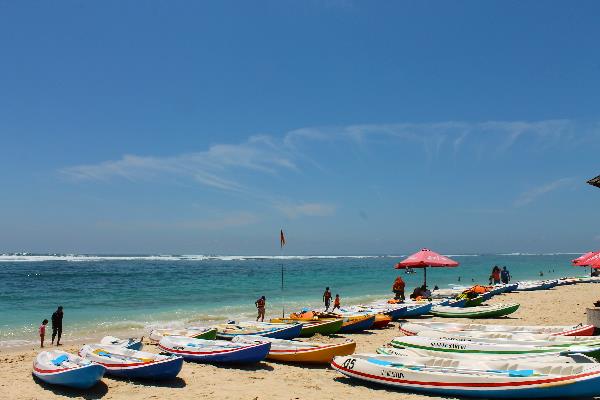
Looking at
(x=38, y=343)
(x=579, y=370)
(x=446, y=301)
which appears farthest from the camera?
(x=446, y=301)

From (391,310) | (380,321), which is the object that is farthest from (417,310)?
(380,321)

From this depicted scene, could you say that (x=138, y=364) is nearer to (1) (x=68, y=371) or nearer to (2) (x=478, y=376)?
(1) (x=68, y=371)

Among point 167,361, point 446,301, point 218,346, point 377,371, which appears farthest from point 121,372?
point 446,301

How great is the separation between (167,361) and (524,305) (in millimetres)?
20230

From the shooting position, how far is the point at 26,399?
9.85 m

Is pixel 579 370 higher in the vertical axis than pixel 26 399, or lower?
higher

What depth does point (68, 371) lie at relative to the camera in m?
10.1

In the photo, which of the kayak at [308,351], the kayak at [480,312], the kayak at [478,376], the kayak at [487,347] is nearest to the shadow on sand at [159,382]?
the kayak at [308,351]

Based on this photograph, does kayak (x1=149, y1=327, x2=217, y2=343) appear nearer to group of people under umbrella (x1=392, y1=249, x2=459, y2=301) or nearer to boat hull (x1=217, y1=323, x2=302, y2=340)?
boat hull (x1=217, y1=323, x2=302, y2=340)

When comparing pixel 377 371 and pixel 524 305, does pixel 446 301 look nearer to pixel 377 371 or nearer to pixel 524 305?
pixel 524 305

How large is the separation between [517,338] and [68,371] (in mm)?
11084

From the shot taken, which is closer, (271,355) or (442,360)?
(442,360)

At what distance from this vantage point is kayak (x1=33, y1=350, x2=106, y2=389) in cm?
991

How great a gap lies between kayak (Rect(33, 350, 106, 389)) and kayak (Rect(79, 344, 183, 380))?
0.65 m
